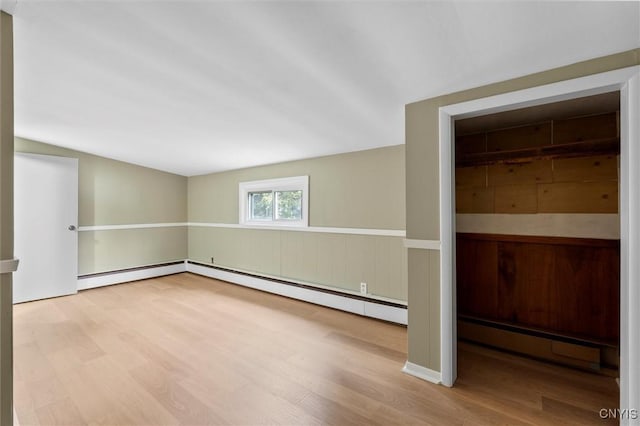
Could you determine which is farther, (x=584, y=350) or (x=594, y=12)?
(x=584, y=350)

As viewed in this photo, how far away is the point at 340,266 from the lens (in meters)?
3.33

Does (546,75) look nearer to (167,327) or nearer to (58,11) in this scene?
(58,11)

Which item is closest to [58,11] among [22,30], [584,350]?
[22,30]

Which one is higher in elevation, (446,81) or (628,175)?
(446,81)

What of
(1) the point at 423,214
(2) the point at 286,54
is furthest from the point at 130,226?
(1) the point at 423,214

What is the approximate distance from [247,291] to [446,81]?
365 cm

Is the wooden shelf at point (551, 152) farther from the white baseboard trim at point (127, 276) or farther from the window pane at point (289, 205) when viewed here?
the white baseboard trim at point (127, 276)

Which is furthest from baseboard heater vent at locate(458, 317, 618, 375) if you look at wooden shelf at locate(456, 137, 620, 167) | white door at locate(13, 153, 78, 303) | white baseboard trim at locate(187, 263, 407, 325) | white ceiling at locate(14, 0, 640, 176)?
white door at locate(13, 153, 78, 303)

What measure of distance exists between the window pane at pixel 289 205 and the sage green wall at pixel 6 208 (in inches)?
108

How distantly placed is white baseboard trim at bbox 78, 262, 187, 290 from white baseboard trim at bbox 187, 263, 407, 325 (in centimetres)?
85

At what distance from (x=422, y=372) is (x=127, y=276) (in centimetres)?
474

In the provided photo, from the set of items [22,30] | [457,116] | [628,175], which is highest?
[22,30]

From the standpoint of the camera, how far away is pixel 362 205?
3154mm

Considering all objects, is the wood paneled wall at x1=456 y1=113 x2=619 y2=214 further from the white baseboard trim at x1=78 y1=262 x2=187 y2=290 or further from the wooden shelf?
the white baseboard trim at x1=78 y1=262 x2=187 y2=290
